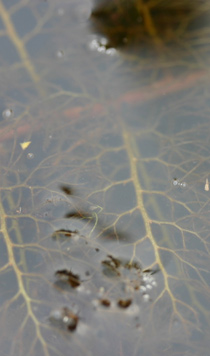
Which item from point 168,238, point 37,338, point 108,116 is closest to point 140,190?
point 168,238

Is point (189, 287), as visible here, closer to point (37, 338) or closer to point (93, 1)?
point (37, 338)

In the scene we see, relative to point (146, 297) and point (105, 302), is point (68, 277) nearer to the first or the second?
point (105, 302)

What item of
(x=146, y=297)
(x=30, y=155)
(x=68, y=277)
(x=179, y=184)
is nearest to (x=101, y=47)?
(x=30, y=155)

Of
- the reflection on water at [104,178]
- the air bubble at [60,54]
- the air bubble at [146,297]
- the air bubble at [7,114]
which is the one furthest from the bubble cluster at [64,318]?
the air bubble at [60,54]

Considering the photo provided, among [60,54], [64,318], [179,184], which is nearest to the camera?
[64,318]

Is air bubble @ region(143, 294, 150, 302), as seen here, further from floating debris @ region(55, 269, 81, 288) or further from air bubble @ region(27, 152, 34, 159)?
air bubble @ region(27, 152, 34, 159)

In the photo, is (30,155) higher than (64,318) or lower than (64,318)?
higher

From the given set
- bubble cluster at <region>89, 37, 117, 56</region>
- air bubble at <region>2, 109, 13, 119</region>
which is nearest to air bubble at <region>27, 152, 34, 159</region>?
air bubble at <region>2, 109, 13, 119</region>

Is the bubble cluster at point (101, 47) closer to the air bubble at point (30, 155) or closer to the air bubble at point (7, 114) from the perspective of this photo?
the air bubble at point (7, 114)
